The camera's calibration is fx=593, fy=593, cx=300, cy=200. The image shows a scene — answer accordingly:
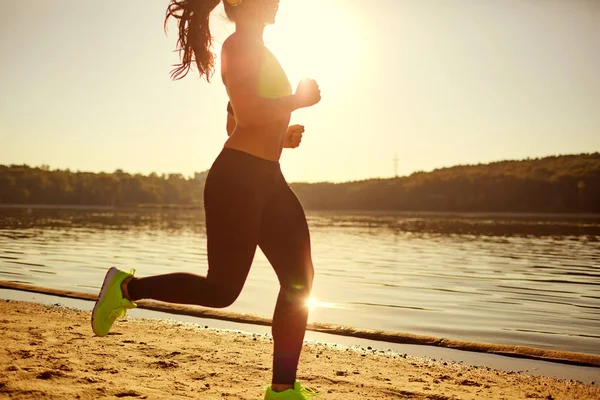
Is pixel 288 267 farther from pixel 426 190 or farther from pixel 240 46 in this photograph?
pixel 426 190

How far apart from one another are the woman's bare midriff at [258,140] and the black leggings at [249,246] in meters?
0.03

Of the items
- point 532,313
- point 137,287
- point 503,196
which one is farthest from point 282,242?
point 503,196

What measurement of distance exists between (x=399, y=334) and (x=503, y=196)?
4039 inches

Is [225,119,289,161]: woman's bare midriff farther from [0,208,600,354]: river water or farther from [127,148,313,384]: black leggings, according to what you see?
[0,208,600,354]: river water

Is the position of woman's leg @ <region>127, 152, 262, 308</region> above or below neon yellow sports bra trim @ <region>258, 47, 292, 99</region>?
below

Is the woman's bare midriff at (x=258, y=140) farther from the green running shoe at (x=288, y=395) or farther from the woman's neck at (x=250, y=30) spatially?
the green running shoe at (x=288, y=395)

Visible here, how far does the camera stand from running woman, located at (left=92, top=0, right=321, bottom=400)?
281 centimetres

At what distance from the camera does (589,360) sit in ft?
15.8

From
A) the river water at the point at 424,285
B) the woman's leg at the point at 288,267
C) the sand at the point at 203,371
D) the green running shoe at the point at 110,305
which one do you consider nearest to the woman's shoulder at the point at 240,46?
the woman's leg at the point at 288,267

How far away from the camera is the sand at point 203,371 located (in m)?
3.48

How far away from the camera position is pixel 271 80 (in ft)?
9.50

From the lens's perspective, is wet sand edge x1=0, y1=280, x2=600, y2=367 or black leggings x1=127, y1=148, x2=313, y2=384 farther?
wet sand edge x1=0, y1=280, x2=600, y2=367

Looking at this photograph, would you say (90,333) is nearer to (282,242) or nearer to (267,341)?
(267,341)

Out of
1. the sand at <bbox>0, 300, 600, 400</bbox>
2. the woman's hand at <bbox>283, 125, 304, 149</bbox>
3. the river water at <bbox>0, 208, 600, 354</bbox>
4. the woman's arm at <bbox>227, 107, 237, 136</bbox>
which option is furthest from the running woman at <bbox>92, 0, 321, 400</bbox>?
the river water at <bbox>0, 208, 600, 354</bbox>
